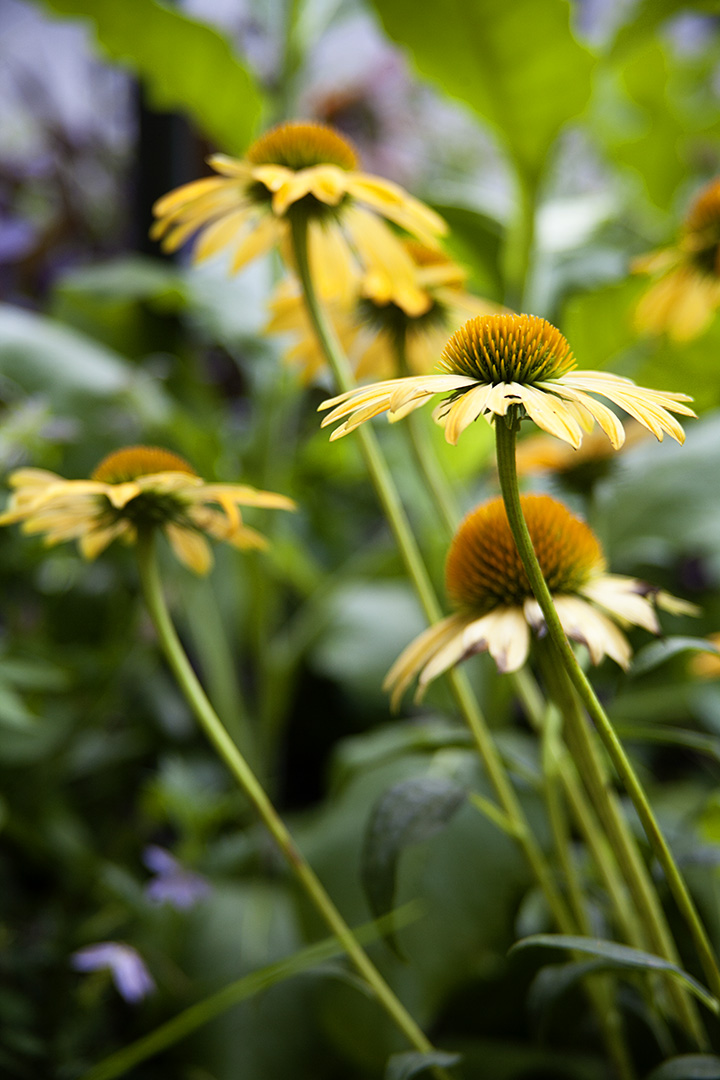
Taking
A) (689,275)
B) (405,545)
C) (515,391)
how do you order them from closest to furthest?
1. (515,391)
2. (405,545)
3. (689,275)

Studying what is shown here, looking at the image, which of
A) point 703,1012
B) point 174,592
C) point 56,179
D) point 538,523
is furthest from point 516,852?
point 56,179

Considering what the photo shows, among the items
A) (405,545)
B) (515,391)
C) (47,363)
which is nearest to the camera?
(515,391)

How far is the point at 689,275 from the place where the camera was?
0.38 m

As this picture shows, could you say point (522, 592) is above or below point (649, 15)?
below


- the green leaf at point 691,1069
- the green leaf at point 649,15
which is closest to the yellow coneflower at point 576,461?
the green leaf at point 691,1069

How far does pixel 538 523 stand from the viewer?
0.24 m

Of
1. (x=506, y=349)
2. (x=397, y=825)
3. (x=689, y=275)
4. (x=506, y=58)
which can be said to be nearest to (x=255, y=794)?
(x=397, y=825)

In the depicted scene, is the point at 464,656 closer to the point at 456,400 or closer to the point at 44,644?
the point at 456,400

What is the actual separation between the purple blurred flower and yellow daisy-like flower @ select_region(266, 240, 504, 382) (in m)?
0.28

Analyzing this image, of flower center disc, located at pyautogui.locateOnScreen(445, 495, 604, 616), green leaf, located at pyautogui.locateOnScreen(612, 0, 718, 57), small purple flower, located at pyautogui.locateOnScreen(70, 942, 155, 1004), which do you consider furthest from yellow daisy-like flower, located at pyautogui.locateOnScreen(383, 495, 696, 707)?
green leaf, located at pyautogui.locateOnScreen(612, 0, 718, 57)

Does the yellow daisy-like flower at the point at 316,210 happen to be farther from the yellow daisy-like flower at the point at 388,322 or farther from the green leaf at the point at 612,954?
the green leaf at the point at 612,954

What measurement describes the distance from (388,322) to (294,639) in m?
0.33

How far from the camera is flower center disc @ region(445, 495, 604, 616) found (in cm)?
23

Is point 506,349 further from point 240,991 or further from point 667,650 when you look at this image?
point 240,991
